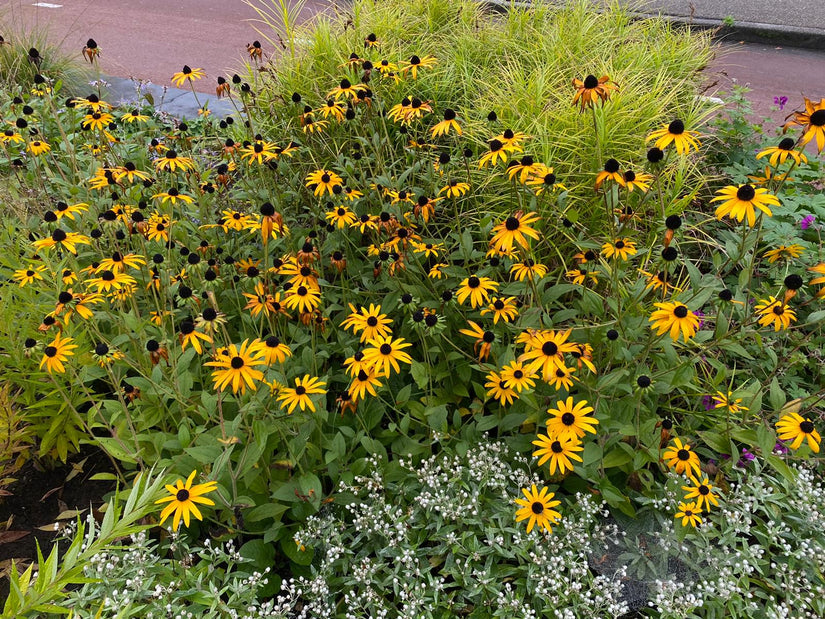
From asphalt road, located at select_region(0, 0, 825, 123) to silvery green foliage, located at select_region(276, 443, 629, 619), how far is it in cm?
476

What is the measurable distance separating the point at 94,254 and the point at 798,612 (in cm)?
A: 321

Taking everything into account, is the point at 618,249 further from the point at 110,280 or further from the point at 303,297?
the point at 110,280

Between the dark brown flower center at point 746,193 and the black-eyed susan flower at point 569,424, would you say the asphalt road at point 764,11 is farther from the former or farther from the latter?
the black-eyed susan flower at point 569,424

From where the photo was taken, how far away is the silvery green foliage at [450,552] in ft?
6.52

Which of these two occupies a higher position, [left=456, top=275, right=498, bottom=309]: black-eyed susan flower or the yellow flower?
the yellow flower

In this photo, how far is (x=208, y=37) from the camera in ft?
26.3

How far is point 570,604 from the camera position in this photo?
Answer: 2.06m

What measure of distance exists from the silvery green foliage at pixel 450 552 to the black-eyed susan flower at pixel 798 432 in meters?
0.66

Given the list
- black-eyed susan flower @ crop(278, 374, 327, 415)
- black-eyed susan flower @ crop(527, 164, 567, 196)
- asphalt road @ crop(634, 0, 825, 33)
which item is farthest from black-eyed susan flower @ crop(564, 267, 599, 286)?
asphalt road @ crop(634, 0, 825, 33)

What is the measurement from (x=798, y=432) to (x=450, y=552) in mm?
1265

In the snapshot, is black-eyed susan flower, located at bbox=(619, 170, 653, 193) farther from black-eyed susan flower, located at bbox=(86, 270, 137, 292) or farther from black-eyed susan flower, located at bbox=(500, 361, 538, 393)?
black-eyed susan flower, located at bbox=(86, 270, 137, 292)

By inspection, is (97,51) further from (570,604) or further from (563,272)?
(570,604)

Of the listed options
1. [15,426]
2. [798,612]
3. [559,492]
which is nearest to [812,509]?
[798,612]

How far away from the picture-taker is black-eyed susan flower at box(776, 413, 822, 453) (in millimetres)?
1861
